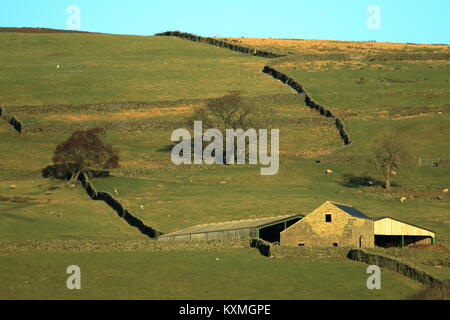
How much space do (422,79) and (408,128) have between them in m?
25.4

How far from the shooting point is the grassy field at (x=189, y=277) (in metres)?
52.3

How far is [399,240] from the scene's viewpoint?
70.9m

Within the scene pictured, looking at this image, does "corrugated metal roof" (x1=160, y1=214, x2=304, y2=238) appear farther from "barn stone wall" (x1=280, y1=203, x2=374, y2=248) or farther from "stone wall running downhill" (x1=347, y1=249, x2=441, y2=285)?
"stone wall running downhill" (x1=347, y1=249, x2=441, y2=285)

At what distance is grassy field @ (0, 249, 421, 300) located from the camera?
5231 centimetres

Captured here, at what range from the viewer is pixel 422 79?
5290 inches

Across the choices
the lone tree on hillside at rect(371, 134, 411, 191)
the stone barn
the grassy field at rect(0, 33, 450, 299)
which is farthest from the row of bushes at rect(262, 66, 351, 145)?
the stone barn

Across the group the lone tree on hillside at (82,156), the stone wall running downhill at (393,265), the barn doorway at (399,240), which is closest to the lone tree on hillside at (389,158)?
the barn doorway at (399,240)

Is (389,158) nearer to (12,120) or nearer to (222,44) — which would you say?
(12,120)

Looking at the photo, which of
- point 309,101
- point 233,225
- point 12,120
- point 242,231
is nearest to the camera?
point 242,231

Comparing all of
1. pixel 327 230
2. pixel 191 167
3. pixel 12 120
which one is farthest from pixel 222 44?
pixel 327 230

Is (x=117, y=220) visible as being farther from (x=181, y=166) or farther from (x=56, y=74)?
(x=56, y=74)

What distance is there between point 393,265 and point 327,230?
31.7 feet

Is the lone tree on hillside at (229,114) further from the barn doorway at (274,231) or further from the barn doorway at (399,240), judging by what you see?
the barn doorway at (399,240)
